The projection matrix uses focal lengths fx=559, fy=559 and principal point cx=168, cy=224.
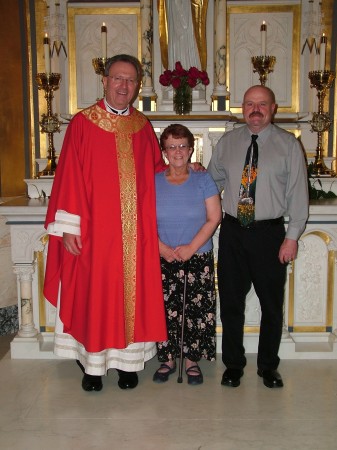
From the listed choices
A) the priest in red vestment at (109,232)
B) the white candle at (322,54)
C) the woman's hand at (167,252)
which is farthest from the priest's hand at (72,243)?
the white candle at (322,54)

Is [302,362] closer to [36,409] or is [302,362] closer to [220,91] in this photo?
[36,409]

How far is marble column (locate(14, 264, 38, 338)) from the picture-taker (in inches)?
131

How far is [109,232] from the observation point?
2730mm

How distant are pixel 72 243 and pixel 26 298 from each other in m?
0.84

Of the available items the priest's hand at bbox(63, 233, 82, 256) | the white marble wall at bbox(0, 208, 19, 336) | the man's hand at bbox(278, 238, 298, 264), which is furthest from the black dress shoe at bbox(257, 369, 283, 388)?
the white marble wall at bbox(0, 208, 19, 336)

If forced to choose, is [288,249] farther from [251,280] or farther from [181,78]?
[181,78]

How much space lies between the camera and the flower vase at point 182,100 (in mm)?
3695

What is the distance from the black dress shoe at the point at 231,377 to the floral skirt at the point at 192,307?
0.12 m

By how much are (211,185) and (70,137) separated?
73cm

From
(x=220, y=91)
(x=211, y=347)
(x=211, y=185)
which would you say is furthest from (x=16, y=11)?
(x=211, y=347)

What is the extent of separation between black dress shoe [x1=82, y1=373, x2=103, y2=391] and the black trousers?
667mm

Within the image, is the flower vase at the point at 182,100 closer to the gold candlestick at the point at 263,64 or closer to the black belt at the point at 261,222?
the gold candlestick at the point at 263,64

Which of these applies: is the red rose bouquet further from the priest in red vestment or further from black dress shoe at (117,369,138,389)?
black dress shoe at (117,369,138,389)

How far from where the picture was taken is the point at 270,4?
4125mm
